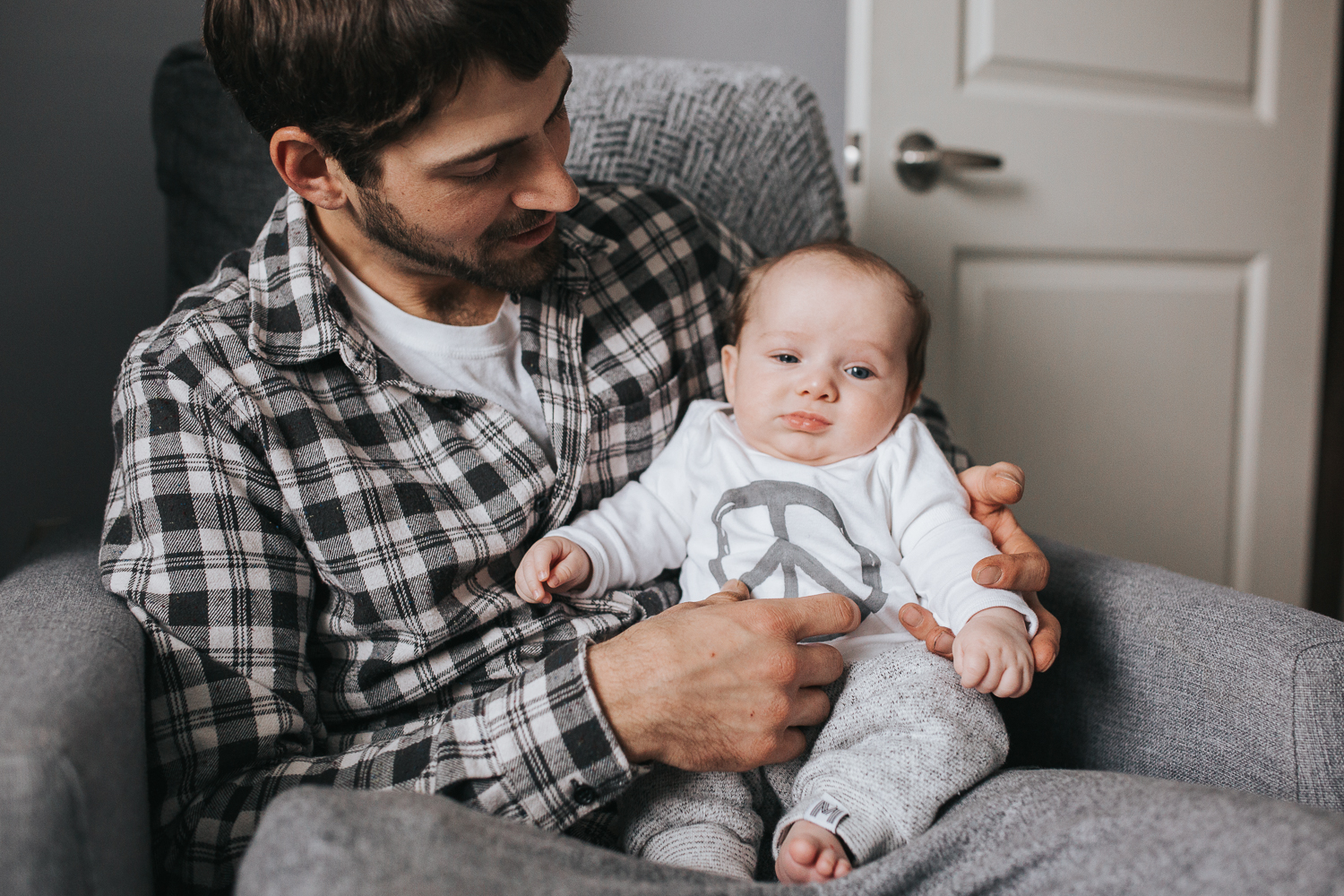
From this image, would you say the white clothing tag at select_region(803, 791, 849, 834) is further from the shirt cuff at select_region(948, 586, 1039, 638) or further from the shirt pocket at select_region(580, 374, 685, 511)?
the shirt pocket at select_region(580, 374, 685, 511)

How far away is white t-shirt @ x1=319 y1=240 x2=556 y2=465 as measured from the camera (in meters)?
0.88

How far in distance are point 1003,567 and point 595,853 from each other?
0.39 meters

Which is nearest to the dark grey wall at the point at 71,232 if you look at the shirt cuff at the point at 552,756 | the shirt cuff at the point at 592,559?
the shirt cuff at the point at 592,559

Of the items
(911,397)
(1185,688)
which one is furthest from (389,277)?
(1185,688)

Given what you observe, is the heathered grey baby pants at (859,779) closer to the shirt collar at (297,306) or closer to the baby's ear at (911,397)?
the baby's ear at (911,397)

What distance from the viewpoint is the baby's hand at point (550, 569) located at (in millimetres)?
808

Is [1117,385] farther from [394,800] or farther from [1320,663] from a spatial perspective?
[394,800]

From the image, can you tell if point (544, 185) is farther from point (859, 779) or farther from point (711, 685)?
point (859, 779)

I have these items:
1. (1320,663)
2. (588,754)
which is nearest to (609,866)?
(588,754)

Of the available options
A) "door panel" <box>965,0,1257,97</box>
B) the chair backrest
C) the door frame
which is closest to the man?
the chair backrest

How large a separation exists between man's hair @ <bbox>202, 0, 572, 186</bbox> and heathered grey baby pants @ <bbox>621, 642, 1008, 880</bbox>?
2.02 ft

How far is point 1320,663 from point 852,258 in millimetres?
529

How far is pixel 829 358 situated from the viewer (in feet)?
2.76

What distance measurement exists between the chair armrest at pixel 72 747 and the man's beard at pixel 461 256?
0.41 meters
